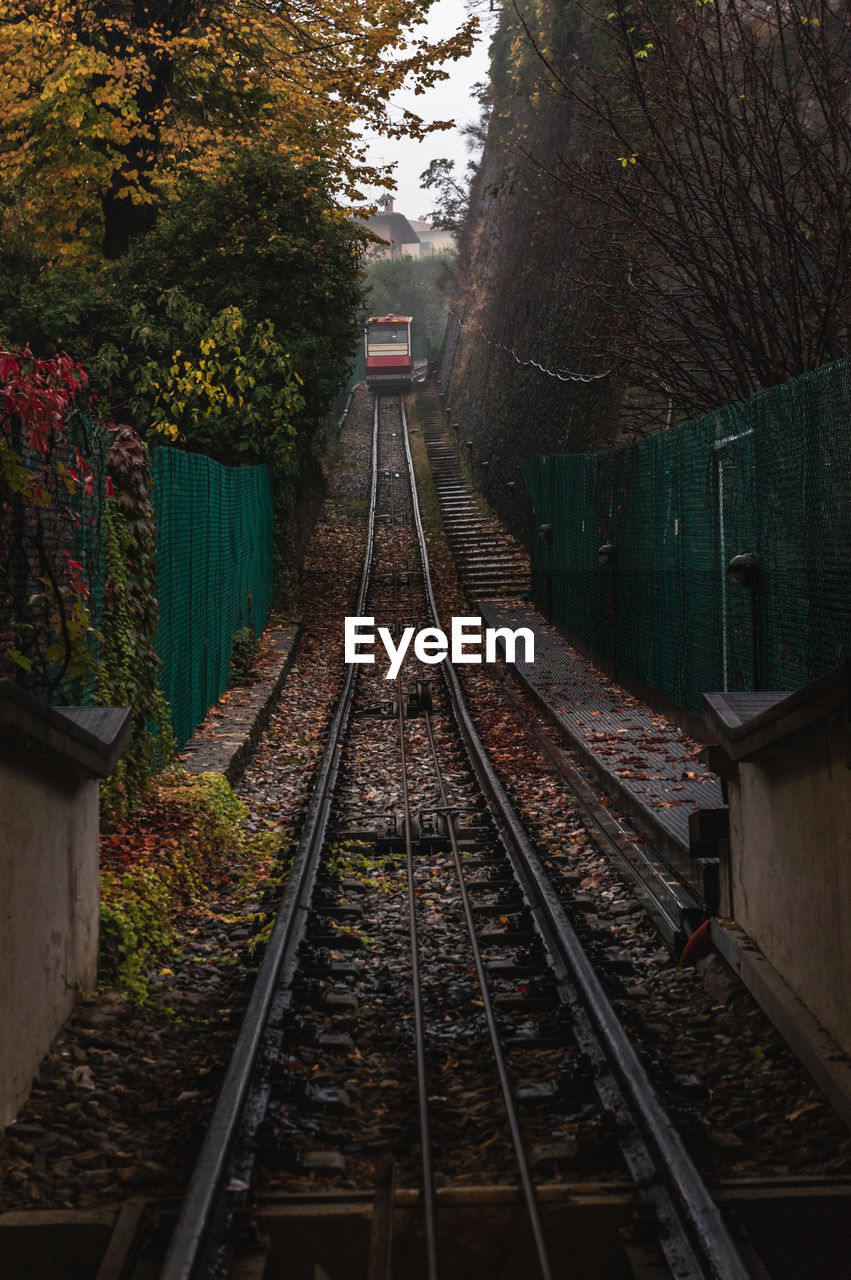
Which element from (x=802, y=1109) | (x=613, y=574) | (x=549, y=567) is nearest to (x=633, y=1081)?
(x=802, y=1109)

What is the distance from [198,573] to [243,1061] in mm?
7713

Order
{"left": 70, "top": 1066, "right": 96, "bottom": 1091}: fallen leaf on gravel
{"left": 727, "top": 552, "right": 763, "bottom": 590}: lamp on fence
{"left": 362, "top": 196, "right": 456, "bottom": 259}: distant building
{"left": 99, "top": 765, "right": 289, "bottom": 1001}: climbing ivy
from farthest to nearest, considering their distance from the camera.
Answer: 1. {"left": 362, "top": 196, "right": 456, "bottom": 259}: distant building
2. {"left": 727, "top": 552, "right": 763, "bottom": 590}: lamp on fence
3. {"left": 99, "top": 765, "right": 289, "bottom": 1001}: climbing ivy
4. {"left": 70, "top": 1066, "right": 96, "bottom": 1091}: fallen leaf on gravel

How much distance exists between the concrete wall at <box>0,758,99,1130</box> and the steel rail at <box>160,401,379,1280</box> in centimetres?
78

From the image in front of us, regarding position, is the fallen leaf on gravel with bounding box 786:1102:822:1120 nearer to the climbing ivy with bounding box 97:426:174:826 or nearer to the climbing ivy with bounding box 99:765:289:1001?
the climbing ivy with bounding box 99:765:289:1001

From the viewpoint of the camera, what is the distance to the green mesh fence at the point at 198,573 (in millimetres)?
10016

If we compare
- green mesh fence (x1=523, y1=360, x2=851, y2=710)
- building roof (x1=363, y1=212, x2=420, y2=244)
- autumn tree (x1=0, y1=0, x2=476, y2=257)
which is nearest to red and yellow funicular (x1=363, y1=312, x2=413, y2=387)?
autumn tree (x1=0, y1=0, x2=476, y2=257)

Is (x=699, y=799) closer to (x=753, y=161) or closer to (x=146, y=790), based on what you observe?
(x=146, y=790)

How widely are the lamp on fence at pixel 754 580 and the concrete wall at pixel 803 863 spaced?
103 inches

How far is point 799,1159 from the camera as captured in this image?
4.18m

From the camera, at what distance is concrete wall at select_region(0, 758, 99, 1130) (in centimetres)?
429

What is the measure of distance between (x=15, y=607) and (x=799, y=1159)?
415 cm

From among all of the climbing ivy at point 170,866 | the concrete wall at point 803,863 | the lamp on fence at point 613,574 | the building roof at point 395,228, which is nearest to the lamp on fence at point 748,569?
the concrete wall at point 803,863

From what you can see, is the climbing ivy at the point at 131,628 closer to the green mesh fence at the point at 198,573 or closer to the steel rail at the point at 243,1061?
the green mesh fence at the point at 198,573

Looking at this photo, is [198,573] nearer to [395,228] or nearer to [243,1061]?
[243,1061]
